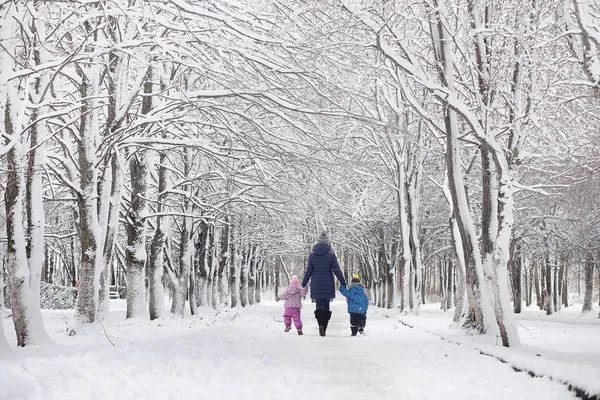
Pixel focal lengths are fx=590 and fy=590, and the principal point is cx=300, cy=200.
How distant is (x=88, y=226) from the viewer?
10719 mm

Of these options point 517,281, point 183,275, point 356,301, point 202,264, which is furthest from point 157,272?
point 517,281

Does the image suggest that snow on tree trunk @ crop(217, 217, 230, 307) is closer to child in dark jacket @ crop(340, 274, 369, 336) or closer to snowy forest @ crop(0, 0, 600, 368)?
snowy forest @ crop(0, 0, 600, 368)

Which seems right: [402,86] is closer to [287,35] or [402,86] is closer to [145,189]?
[287,35]

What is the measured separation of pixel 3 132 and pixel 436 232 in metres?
29.2

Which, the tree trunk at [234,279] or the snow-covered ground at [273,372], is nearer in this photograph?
the snow-covered ground at [273,372]

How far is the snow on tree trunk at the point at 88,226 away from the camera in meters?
10.7

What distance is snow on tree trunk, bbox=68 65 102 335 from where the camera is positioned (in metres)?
10.7

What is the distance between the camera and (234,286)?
3344cm

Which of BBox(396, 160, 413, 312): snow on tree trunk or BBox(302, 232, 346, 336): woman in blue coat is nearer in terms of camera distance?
BBox(302, 232, 346, 336): woman in blue coat

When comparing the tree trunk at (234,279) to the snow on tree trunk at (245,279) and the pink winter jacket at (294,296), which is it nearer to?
the snow on tree trunk at (245,279)

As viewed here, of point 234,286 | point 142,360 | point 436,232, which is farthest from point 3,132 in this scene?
point 436,232

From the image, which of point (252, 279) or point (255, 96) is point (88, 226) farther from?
point (252, 279)

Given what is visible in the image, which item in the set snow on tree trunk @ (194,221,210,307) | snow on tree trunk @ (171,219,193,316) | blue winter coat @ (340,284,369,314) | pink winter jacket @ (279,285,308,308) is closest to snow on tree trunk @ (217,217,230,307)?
snow on tree trunk @ (194,221,210,307)

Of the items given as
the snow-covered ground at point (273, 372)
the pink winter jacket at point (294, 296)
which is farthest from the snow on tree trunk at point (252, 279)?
the snow-covered ground at point (273, 372)
